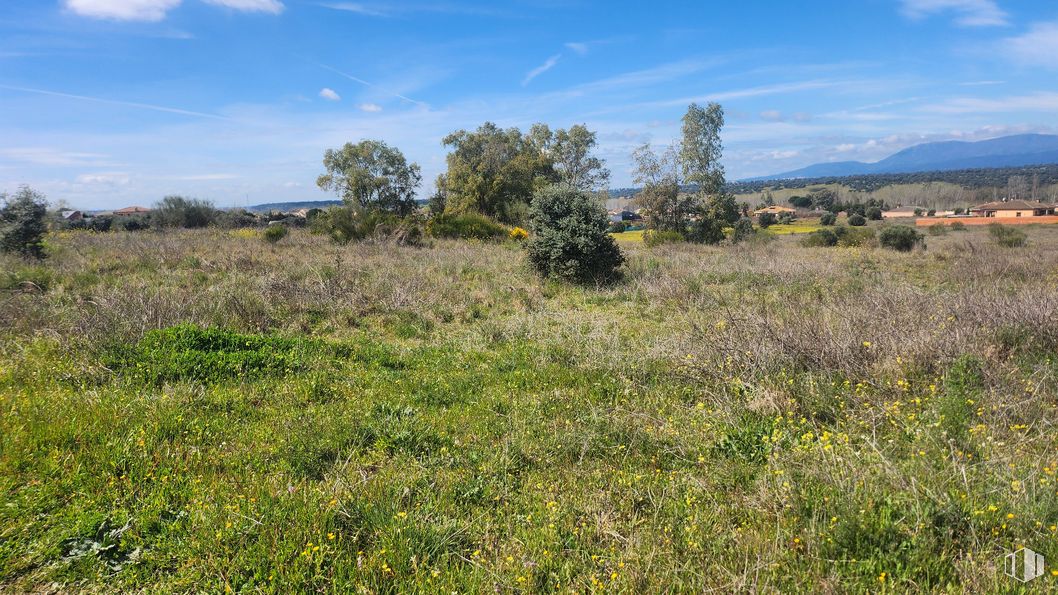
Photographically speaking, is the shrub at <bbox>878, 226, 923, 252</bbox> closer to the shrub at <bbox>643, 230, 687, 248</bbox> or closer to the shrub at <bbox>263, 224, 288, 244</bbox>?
the shrub at <bbox>643, 230, 687, 248</bbox>

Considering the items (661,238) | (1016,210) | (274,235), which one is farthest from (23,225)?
(1016,210)

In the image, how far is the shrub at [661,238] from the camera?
26.2 meters

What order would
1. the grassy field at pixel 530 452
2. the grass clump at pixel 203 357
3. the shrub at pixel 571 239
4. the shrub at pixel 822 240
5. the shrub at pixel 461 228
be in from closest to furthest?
the grassy field at pixel 530 452 → the grass clump at pixel 203 357 → the shrub at pixel 571 239 → the shrub at pixel 461 228 → the shrub at pixel 822 240

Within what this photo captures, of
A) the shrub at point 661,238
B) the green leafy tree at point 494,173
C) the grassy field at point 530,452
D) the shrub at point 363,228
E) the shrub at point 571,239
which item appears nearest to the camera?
the grassy field at point 530,452

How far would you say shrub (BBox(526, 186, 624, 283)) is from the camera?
503 inches

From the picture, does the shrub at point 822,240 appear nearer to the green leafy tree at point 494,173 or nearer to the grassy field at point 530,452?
the green leafy tree at point 494,173

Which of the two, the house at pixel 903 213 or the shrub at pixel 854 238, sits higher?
the house at pixel 903 213

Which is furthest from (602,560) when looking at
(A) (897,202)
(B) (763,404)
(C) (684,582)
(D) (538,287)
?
(A) (897,202)

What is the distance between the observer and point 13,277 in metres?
9.65

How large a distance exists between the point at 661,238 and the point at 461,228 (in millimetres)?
10733

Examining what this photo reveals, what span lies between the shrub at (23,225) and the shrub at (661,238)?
22.4 m

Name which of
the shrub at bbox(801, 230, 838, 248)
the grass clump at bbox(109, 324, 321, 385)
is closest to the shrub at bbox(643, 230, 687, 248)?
the shrub at bbox(801, 230, 838, 248)

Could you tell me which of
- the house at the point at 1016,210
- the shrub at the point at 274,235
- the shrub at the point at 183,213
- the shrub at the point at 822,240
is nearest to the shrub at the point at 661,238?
the shrub at the point at 822,240

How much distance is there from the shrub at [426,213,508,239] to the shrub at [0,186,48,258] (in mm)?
14271
